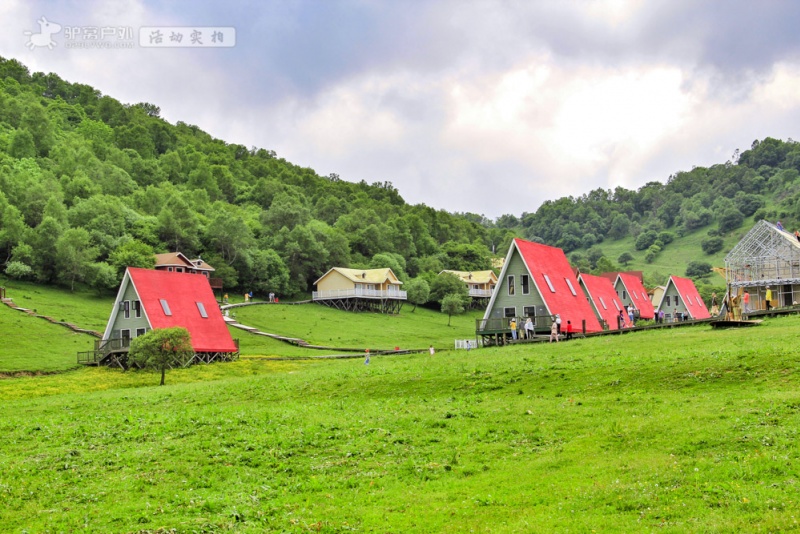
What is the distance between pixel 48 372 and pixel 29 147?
124225mm

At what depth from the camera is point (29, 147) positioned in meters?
160

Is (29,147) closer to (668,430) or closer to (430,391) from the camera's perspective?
(430,391)

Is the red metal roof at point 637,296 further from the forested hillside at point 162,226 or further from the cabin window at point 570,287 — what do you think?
the forested hillside at point 162,226

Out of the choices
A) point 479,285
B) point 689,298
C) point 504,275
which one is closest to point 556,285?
point 504,275

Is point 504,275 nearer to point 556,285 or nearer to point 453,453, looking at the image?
point 556,285

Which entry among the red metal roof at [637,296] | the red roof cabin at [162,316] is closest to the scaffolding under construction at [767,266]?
the red metal roof at [637,296]

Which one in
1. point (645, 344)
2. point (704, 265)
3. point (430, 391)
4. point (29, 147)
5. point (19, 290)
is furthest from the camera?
point (704, 265)

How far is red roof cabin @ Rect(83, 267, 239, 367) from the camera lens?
5831 centimetres

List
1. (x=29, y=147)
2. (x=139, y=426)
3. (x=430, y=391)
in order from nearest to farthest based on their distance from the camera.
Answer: (x=139, y=426)
(x=430, y=391)
(x=29, y=147)

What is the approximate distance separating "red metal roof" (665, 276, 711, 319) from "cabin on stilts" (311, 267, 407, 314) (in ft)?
150

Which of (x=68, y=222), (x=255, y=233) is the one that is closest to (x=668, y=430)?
(x=68, y=222)

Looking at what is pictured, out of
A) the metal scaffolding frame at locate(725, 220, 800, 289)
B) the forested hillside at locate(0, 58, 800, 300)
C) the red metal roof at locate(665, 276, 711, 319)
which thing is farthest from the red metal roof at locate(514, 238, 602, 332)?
the forested hillside at locate(0, 58, 800, 300)

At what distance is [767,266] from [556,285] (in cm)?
3561

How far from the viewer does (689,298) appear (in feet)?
302
